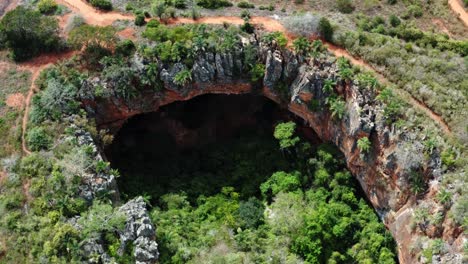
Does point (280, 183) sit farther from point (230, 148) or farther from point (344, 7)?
point (344, 7)

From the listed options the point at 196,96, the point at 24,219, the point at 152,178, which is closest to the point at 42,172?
the point at 24,219

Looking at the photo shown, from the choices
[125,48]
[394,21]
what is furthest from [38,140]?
[394,21]

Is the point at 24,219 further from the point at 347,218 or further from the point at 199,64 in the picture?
the point at 347,218

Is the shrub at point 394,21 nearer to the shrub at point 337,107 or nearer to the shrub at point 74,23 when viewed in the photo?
the shrub at point 337,107

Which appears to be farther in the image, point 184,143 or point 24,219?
point 184,143

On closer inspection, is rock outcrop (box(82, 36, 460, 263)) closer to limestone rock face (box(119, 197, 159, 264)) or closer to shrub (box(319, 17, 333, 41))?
shrub (box(319, 17, 333, 41))

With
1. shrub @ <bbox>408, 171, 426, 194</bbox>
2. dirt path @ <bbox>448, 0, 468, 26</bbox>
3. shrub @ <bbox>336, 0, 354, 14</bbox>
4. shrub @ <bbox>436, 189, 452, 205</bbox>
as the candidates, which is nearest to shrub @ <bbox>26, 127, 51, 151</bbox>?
shrub @ <bbox>408, 171, 426, 194</bbox>

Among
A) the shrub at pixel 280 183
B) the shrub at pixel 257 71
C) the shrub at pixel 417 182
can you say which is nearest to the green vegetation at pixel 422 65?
the shrub at pixel 417 182
